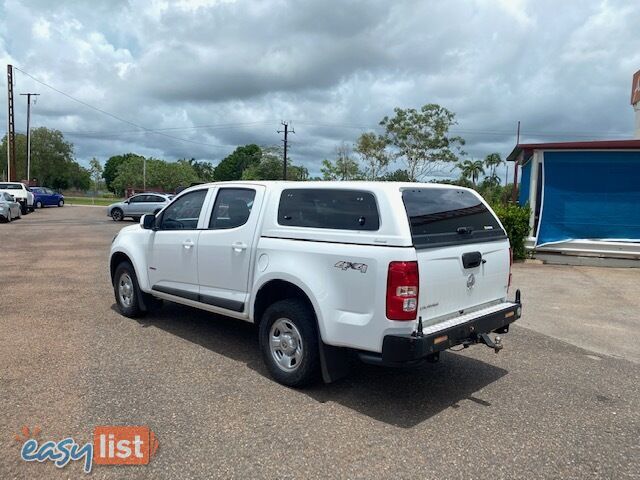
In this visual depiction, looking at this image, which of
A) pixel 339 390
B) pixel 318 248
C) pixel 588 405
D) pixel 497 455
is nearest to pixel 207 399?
pixel 339 390

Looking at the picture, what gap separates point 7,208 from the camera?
76.0ft

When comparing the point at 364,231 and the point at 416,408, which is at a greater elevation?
the point at 364,231

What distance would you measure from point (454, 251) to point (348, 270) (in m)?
0.90

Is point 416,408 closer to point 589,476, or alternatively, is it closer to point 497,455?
point 497,455

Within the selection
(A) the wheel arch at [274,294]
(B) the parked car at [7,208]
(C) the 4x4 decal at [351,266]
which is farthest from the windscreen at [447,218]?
(B) the parked car at [7,208]

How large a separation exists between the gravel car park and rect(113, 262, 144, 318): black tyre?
16cm

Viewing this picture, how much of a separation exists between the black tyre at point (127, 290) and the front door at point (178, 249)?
46 centimetres

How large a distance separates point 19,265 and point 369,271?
9949mm

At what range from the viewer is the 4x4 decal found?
12.8 ft

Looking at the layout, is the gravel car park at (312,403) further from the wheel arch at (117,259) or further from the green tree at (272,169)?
the green tree at (272,169)

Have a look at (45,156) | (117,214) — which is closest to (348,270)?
(117,214)

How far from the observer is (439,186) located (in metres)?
4.66

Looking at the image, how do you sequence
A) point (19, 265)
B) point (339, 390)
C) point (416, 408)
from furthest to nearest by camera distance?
1. point (19, 265)
2. point (339, 390)
3. point (416, 408)

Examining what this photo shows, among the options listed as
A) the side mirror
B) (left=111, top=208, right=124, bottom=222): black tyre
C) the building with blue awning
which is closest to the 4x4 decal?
the side mirror
